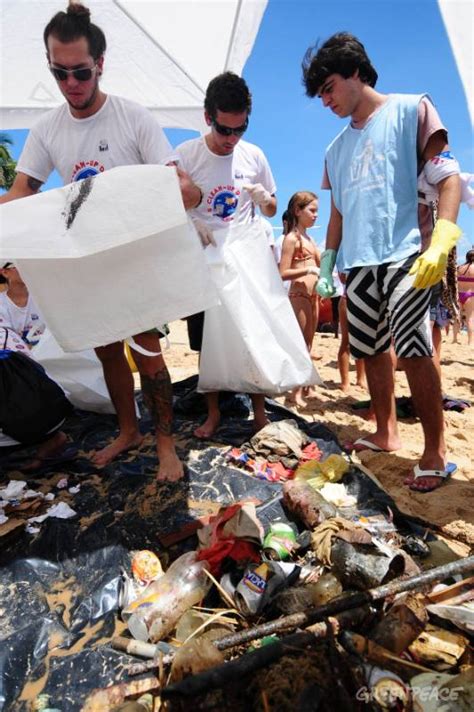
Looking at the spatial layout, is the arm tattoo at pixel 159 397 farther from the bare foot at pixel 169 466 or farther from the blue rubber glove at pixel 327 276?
the blue rubber glove at pixel 327 276

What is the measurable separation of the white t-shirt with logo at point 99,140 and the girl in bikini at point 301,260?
6.28ft

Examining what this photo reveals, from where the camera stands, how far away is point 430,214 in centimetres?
228

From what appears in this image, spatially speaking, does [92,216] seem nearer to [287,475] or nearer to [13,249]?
[13,249]

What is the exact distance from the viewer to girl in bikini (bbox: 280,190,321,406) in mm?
3732

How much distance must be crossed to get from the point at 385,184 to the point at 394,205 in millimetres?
120

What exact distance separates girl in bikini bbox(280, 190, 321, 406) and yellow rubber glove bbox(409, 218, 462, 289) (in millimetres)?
1672

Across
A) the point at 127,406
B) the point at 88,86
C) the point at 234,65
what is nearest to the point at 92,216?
the point at 88,86

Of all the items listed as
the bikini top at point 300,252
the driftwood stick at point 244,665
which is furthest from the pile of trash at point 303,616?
the bikini top at point 300,252

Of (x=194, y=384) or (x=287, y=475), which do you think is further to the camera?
(x=194, y=384)

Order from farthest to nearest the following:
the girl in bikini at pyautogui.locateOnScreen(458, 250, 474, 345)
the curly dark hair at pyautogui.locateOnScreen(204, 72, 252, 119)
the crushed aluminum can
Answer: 1. the girl in bikini at pyautogui.locateOnScreen(458, 250, 474, 345)
2. the curly dark hair at pyautogui.locateOnScreen(204, 72, 252, 119)
3. the crushed aluminum can

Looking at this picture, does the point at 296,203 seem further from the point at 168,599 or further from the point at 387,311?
the point at 168,599

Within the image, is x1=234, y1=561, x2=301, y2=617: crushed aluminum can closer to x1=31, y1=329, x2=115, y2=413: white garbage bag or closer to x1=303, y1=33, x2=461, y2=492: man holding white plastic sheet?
x1=303, y1=33, x2=461, y2=492: man holding white plastic sheet

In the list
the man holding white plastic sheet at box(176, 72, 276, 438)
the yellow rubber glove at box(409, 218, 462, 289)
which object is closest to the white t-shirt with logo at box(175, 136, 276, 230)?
the man holding white plastic sheet at box(176, 72, 276, 438)

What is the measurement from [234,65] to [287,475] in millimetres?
4229
